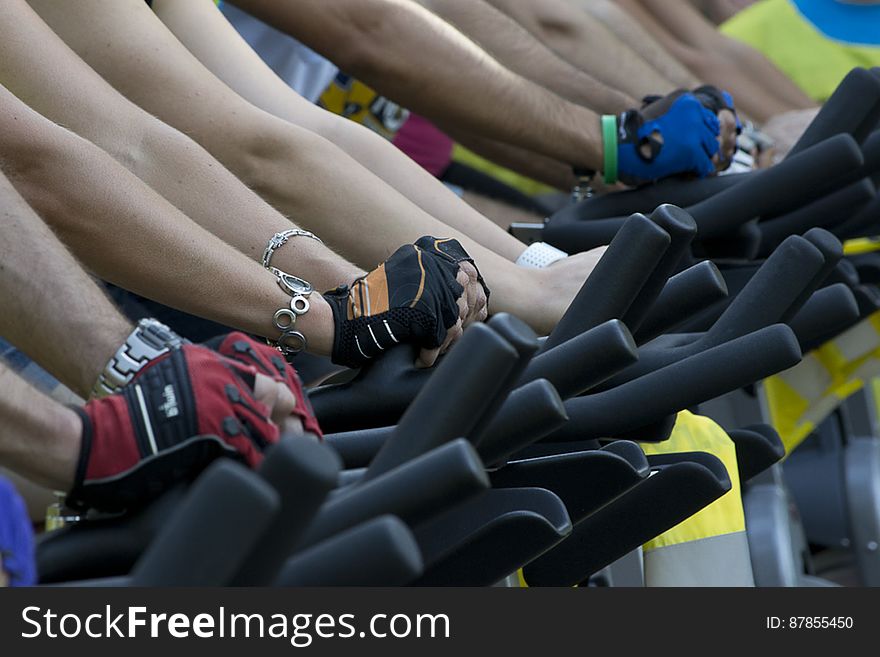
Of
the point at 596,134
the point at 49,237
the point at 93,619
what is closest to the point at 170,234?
the point at 49,237

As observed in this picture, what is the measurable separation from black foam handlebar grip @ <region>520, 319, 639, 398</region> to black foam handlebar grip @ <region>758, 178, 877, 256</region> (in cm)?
69

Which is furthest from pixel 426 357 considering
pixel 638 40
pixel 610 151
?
pixel 638 40

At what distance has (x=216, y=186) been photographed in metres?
1.22

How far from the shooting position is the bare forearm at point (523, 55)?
206 cm

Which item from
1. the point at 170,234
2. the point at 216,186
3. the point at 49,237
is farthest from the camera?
the point at 216,186

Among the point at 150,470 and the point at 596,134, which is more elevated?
the point at 596,134

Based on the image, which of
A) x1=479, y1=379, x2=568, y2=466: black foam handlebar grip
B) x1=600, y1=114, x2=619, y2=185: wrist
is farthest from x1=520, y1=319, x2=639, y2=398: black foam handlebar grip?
x1=600, y1=114, x2=619, y2=185: wrist

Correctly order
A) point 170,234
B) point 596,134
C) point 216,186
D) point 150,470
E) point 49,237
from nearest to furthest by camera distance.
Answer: point 150,470 → point 49,237 → point 170,234 → point 216,186 → point 596,134

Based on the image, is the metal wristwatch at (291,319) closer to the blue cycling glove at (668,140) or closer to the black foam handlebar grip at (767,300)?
the black foam handlebar grip at (767,300)

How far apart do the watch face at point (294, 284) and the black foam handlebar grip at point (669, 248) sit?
0.96 ft

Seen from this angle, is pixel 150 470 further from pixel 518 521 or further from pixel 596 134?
pixel 596 134

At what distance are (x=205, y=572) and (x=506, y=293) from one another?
2.64 feet

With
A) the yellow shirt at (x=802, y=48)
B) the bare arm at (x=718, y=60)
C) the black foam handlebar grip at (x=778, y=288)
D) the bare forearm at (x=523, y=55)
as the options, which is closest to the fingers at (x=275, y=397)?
the black foam handlebar grip at (x=778, y=288)

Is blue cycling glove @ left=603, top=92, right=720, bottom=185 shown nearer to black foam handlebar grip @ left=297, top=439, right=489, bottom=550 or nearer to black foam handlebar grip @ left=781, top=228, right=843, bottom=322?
black foam handlebar grip @ left=781, top=228, right=843, bottom=322
